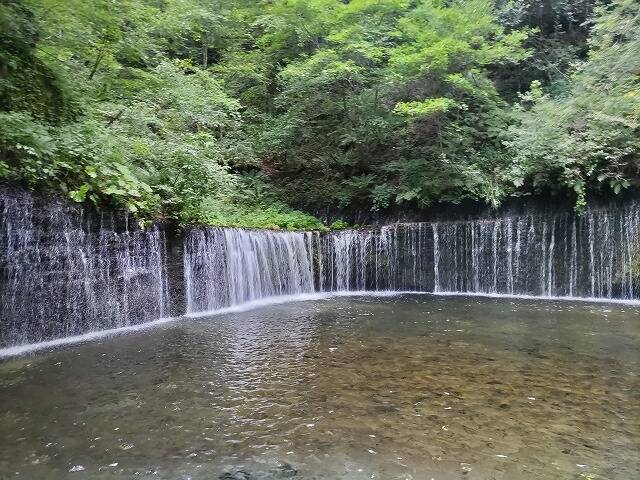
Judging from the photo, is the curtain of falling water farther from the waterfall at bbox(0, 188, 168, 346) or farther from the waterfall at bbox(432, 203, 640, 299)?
the waterfall at bbox(0, 188, 168, 346)

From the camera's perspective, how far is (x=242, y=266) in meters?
11.1

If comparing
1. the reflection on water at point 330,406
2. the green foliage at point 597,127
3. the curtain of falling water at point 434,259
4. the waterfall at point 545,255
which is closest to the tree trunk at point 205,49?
the curtain of falling water at point 434,259

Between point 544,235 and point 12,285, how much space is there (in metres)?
12.3

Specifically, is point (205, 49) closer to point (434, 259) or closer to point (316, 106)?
point (316, 106)

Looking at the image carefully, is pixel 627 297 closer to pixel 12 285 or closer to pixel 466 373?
pixel 466 373

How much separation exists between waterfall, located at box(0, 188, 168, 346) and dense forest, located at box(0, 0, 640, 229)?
0.44 meters

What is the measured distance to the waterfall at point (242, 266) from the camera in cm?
999

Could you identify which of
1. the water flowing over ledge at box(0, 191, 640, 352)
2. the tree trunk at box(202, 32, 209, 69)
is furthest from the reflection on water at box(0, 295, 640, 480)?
the tree trunk at box(202, 32, 209, 69)

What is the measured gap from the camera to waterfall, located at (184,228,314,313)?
9.99 meters

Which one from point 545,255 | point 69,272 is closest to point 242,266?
point 69,272

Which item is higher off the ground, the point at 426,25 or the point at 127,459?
the point at 426,25

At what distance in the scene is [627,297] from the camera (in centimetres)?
Result: 1116

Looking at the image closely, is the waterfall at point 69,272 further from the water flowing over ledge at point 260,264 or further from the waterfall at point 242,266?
the waterfall at point 242,266

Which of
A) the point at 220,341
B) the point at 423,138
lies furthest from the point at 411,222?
the point at 220,341
